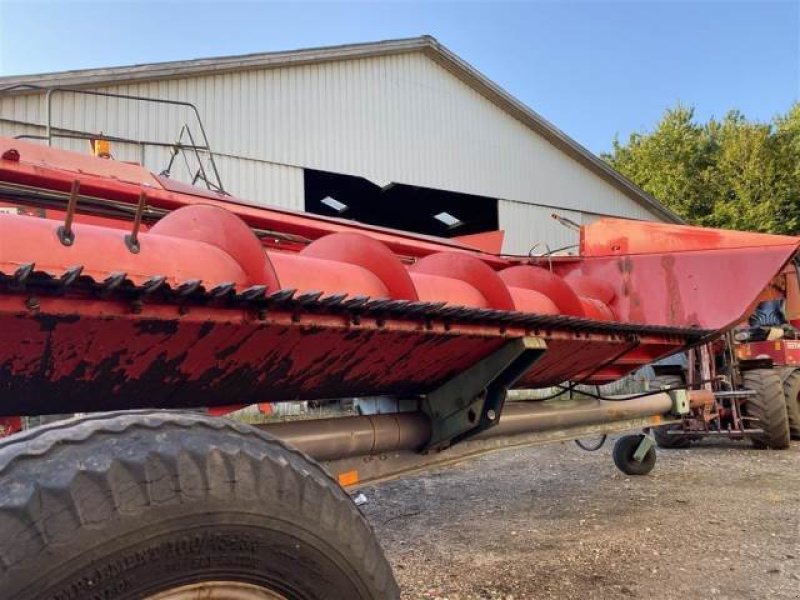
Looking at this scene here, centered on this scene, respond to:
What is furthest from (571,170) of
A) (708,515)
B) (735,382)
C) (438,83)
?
(708,515)

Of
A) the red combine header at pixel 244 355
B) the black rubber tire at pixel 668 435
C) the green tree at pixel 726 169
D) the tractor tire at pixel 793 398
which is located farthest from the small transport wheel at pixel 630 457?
the green tree at pixel 726 169

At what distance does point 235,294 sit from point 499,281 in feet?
5.44

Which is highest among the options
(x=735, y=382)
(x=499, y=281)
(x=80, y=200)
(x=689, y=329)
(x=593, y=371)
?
(x=80, y=200)

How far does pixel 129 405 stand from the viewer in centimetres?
218

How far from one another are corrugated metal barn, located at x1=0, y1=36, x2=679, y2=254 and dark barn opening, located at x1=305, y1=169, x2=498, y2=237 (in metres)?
0.05

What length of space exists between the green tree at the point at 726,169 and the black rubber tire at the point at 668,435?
1725 cm

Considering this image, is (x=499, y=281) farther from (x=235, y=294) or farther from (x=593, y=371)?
(x=235, y=294)

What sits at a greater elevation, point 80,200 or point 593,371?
point 80,200

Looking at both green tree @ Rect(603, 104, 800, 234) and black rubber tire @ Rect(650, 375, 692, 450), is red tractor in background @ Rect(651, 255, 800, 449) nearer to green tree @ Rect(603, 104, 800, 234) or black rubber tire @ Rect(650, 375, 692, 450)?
black rubber tire @ Rect(650, 375, 692, 450)

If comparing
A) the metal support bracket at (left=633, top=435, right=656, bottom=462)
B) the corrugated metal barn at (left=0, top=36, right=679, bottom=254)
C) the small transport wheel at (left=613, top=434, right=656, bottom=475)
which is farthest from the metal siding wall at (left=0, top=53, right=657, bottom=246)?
the metal support bracket at (left=633, top=435, right=656, bottom=462)

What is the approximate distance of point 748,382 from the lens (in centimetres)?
799

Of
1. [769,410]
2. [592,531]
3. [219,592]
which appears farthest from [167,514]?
[769,410]

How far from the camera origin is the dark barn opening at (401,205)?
13.6 meters

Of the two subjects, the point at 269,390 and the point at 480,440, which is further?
the point at 480,440
